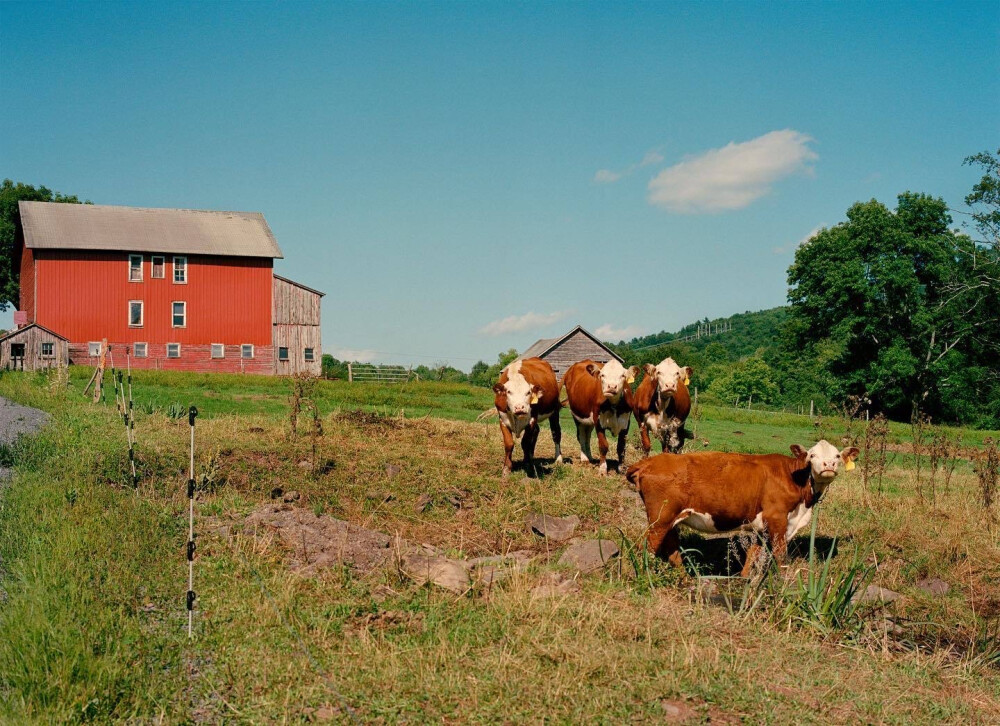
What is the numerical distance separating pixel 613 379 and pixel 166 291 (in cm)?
4277

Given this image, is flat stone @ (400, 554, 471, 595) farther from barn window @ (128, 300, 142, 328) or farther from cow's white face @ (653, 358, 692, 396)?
barn window @ (128, 300, 142, 328)

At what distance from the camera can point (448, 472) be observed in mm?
14297

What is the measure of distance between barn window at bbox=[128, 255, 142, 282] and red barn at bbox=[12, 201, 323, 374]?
2.2 inches

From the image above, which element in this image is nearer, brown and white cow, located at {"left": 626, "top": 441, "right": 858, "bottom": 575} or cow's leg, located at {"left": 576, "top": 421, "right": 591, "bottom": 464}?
brown and white cow, located at {"left": 626, "top": 441, "right": 858, "bottom": 575}

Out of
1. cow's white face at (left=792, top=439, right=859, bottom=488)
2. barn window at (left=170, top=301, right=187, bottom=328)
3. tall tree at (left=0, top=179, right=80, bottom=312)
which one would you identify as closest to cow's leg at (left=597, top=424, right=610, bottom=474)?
cow's white face at (left=792, top=439, right=859, bottom=488)

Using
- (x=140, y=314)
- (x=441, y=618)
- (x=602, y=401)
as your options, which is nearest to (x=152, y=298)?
(x=140, y=314)

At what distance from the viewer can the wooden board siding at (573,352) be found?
55219mm

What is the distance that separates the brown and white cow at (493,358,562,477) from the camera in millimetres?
14555

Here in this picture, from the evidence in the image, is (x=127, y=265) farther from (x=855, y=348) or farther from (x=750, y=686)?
(x=750, y=686)

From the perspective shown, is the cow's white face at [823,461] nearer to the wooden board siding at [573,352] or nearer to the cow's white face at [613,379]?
the cow's white face at [613,379]

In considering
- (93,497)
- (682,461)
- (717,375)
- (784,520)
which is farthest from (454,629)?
(717,375)

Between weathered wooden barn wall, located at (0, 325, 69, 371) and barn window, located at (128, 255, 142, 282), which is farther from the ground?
barn window, located at (128, 255, 142, 282)

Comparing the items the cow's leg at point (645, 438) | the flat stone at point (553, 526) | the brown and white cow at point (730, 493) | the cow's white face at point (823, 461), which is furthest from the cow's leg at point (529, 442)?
the cow's white face at point (823, 461)

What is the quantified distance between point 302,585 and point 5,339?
149ft
